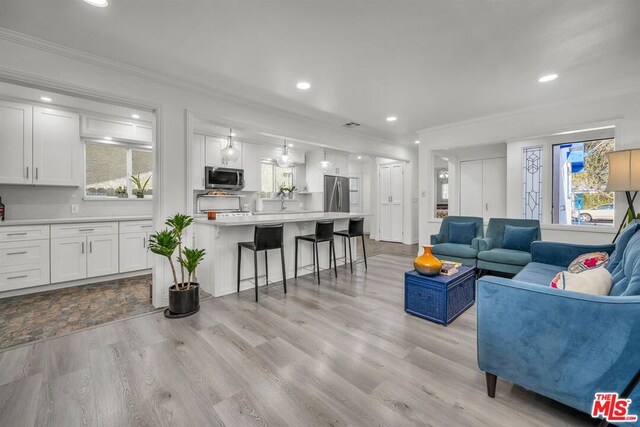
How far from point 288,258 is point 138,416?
2824 mm

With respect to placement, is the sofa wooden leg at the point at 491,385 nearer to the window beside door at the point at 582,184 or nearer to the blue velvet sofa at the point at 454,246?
the blue velvet sofa at the point at 454,246

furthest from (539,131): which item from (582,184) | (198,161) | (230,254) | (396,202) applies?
(198,161)

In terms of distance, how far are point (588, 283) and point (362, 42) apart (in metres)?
2.47

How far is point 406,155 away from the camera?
732 centimetres

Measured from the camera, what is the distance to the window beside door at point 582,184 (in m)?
4.60

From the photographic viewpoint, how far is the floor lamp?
3.16m

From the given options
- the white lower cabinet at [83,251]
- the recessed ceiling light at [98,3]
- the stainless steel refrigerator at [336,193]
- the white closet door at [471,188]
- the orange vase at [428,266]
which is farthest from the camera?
the stainless steel refrigerator at [336,193]

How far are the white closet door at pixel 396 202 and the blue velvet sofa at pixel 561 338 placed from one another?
595 cm

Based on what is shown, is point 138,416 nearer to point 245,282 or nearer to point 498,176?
point 245,282

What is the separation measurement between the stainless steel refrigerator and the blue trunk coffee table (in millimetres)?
4637

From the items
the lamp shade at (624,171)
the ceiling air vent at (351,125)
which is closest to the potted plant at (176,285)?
the ceiling air vent at (351,125)

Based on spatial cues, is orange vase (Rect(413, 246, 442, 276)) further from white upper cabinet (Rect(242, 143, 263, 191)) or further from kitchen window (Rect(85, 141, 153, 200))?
kitchen window (Rect(85, 141, 153, 200))

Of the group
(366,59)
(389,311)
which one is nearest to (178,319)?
(389,311)

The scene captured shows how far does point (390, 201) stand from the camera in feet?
26.1
